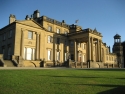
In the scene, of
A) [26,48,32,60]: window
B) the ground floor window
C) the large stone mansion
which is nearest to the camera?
the large stone mansion

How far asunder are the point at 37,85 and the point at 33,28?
27446 millimetres

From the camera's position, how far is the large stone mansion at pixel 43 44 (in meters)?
31.3

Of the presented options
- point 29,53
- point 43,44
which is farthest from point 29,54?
point 43,44

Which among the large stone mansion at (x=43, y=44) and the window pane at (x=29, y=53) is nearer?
the large stone mansion at (x=43, y=44)

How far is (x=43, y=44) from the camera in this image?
36.4m

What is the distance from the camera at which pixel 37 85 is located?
8.18m

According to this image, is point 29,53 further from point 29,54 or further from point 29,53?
point 29,54

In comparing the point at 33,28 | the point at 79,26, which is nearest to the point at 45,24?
the point at 33,28

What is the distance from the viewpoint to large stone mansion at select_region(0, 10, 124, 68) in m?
31.3

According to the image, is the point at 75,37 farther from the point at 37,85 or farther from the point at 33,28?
the point at 37,85

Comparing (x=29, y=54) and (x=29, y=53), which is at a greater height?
(x=29, y=53)

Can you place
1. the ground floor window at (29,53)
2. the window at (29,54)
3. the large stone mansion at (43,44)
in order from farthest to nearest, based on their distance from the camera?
the window at (29,54), the ground floor window at (29,53), the large stone mansion at (43,44)

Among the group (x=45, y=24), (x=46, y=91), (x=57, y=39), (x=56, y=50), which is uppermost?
(x=45, y=24)

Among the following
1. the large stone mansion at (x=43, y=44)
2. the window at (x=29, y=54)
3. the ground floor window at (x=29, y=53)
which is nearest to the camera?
the large stone mansion at (x=43, y=44)
